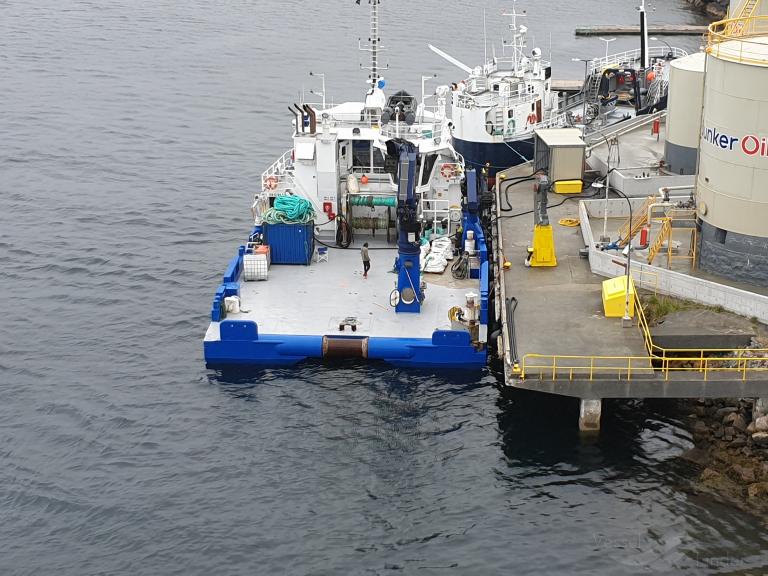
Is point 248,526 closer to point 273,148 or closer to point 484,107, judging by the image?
point 484,107

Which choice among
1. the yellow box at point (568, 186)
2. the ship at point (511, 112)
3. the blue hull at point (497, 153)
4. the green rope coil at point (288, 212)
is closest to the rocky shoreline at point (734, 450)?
the yellow box at point (568, 186)

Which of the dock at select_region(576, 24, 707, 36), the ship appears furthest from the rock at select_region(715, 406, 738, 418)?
the dock at select_region(576, 24, 707, 36)

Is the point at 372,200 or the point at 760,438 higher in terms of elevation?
the point at 372,200

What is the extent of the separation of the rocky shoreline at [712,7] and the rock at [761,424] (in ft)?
307

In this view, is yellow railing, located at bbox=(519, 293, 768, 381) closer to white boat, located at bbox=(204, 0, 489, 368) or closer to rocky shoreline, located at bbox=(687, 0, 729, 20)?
white boat, located at bbox=(204, 0, 489, 368)

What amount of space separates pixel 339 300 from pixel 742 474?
53.5 feet

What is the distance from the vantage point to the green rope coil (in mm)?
44094

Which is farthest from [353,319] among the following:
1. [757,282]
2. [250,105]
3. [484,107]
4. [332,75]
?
[332,75]

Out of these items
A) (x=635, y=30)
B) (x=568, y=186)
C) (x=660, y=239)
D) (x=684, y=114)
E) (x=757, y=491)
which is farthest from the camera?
(x=635, y=30)

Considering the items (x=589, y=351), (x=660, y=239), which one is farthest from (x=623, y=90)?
(x=589, y=351)

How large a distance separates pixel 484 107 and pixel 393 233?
559 inches

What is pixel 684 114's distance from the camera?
47.4m

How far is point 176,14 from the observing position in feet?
340

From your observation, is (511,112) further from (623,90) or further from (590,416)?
(590,416)
